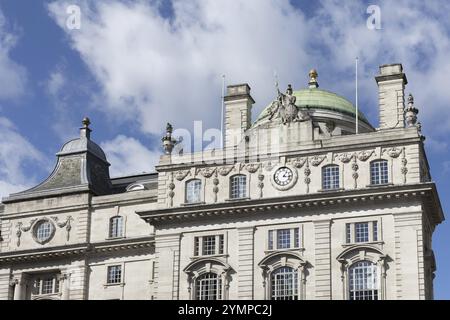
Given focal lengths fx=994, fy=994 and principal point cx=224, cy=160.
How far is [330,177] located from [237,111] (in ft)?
37.1

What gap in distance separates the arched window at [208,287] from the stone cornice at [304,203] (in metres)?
4.35

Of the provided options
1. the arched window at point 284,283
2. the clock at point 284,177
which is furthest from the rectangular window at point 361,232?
the clock at point 284,177

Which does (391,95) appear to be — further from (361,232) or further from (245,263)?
(245,263)

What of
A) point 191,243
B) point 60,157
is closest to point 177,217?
point 191,243

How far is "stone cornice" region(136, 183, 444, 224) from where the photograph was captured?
65.6m

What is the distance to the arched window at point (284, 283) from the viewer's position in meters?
66.9

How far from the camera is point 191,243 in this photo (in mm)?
70500

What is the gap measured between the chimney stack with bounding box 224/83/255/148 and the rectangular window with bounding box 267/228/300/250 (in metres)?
9.73

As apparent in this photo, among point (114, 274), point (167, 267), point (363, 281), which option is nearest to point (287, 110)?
point (363, 281)

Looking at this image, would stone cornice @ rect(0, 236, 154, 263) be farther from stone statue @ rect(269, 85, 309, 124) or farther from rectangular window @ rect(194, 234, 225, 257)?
stone statue @ rect(269, 85, 309, 124)
